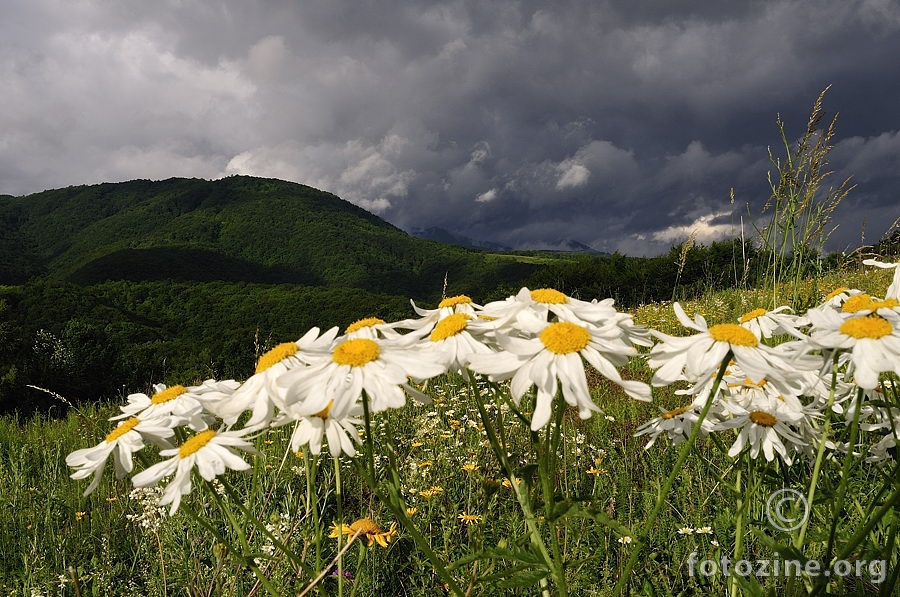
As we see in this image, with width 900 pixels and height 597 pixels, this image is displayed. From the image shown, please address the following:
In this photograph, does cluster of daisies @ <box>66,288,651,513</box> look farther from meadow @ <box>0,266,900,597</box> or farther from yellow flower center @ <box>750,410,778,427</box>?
yellow flower center @ <box>750,410,778,427</box>

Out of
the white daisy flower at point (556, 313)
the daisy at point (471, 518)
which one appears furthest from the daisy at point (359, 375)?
the daisy at point (471, 518)

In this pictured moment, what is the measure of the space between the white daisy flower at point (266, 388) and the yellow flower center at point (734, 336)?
90 cm

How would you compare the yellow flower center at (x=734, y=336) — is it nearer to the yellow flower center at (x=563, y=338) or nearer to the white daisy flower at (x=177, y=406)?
the yellow flower center at (x=563, y=338)

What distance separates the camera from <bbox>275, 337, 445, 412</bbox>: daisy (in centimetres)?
92

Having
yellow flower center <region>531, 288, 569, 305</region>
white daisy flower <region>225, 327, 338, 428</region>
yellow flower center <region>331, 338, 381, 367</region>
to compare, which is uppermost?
yellow flower center <region>531, 288, 569, 305</region>

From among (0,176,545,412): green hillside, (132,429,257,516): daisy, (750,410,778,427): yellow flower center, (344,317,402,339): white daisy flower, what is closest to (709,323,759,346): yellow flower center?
(750,410,778,427): yellow flower center

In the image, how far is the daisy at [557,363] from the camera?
3.05 ft

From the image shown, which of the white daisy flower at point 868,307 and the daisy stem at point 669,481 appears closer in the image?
the daisy stem at point 669,481

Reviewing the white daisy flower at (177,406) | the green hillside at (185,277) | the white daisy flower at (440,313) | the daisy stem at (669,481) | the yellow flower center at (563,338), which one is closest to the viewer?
the daisy stem at (669,481)

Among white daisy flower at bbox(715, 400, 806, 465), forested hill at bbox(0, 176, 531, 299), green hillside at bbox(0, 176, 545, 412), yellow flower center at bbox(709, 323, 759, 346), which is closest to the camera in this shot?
yellow flower center at bbox(709, 323, 759, 346)

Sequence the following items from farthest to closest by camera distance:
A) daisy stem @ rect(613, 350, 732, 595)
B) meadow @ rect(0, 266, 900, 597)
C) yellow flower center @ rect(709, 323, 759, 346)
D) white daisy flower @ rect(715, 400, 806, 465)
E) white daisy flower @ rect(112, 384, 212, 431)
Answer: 1. meadow @ rect(0, 266, 900, 597)
2. white daisy flower @ rect(715, 400, 806, 465)
3. white daisy flower @ rect(112, 384, 212, 431)
4. yellow flower center @ rect(709, 323, 759, 346)
5. daisy stem @ rect(613, 350, 732, 595)

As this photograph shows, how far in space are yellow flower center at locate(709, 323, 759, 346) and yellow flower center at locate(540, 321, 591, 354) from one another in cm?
Answer: 34

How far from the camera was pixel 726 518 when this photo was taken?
2.35 m

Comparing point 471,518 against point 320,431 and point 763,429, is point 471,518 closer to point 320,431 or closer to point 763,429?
point 763,429
